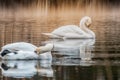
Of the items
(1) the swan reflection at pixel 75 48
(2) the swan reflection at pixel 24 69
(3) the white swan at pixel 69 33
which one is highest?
(3) the white swan at pixel 69 33

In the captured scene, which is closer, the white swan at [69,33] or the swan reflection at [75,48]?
the swan reflection at [75,48]

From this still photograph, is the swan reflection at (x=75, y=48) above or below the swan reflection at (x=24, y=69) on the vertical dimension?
above

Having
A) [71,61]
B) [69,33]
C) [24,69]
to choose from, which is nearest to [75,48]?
[71,61]

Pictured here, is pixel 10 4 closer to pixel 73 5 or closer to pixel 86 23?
pixel 73 5

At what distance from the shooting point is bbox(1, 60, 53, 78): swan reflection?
11836 mm

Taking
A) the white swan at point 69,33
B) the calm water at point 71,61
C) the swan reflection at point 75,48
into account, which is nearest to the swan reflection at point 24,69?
the calm water at point 71,61

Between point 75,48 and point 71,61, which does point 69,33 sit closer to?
point 75,48

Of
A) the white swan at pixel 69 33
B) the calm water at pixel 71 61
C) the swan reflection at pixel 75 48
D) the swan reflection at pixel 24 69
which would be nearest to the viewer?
the calm water at pixel 71 61

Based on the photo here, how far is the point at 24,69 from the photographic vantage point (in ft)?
41.1

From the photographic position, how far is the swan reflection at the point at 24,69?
38.8 ft

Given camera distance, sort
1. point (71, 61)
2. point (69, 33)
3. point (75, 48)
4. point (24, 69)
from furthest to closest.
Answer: point (69, 33) < point (75, 48) < point (71, 61) < point (24, 69)

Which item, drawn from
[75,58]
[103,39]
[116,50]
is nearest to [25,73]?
[75,58]

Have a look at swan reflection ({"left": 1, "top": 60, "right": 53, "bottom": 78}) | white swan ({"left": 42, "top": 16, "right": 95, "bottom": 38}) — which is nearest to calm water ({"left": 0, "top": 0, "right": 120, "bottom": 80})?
swan reflection ({"left": 1, "top": 60, "right": 53, "bottom": 78})

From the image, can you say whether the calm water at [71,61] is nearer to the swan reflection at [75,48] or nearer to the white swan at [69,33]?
the swan reflection at [75,48]
